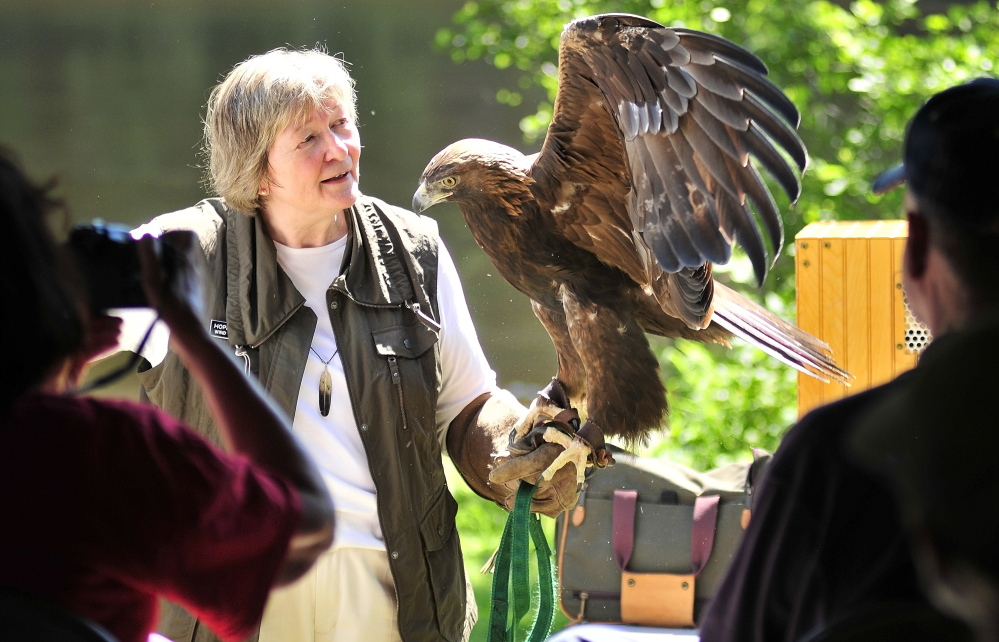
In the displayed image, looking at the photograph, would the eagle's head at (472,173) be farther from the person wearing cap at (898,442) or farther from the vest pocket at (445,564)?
the person wearing cap at (898,442)

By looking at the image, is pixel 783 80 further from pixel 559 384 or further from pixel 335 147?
pixel 335 147

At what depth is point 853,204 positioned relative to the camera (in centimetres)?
254

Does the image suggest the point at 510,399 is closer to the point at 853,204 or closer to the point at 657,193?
the point at 657,193

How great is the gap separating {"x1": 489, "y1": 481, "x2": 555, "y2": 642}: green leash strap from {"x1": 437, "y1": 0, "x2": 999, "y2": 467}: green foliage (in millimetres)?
1264

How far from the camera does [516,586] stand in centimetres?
142

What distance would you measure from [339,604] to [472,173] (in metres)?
0.82

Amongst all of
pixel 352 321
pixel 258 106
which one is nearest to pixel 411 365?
pixel 352 321

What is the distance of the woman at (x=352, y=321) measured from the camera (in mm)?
1412

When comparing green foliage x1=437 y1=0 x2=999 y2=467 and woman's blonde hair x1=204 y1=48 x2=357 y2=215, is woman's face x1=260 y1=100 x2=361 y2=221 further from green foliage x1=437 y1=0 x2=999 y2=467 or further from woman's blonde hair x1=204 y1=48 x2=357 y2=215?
green foliage x1=437 y1=0 x2=999 y2=467

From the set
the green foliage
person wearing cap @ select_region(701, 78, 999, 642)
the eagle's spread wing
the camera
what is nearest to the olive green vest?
the eagle's spread wing

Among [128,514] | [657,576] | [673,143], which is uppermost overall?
[673,143]

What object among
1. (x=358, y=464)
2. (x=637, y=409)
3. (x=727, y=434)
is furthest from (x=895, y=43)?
(x=358, y=464)

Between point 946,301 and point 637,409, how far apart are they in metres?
1.12

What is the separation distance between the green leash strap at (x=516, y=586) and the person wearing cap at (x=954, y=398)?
0.81 meters
